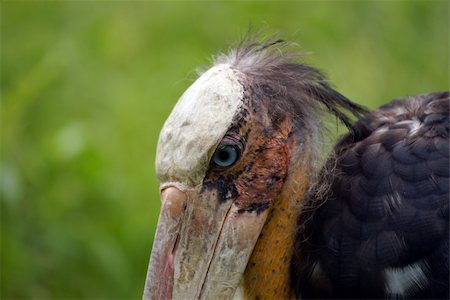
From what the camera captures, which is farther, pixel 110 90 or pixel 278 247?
pixel 110 90

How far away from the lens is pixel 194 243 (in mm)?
4109

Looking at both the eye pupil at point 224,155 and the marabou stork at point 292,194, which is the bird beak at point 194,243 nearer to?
the marabou stork at point 292,194

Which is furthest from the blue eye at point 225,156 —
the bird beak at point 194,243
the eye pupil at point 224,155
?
the bird beak at point 194,243

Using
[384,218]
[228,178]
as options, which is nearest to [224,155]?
[228,178]

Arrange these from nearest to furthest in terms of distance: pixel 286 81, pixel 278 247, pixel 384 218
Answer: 1. pixel 384 218
2. pixel 278 247
3. pixel 286 81

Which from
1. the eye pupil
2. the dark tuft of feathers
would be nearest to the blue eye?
the eye pupil

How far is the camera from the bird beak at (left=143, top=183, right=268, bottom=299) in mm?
4090

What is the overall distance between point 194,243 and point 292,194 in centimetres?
53

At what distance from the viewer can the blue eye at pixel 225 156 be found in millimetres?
4062

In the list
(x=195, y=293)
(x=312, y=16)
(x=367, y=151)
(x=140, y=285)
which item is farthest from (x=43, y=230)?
(x=312, y=16)

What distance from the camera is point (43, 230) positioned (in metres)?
6.45

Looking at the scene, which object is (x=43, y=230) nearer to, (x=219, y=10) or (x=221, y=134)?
(x=221, y=134)

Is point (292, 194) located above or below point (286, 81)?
below

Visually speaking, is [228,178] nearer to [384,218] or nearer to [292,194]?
[292,194]
